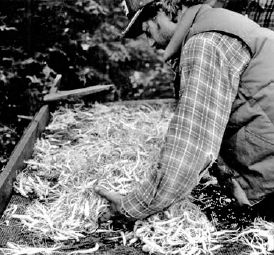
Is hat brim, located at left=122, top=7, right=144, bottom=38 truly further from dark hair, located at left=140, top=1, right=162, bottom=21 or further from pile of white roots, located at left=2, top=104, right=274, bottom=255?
pile of white roots, located at left=2, top=104, right=274, bottom=255

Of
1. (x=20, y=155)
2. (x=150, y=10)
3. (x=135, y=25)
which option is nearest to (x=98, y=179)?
(x=20, y=155)

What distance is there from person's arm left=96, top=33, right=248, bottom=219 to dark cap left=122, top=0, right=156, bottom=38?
0.41m

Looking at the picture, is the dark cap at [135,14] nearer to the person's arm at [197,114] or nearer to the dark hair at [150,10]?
the dark hair at [150,10]

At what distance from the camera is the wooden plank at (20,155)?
2.47m

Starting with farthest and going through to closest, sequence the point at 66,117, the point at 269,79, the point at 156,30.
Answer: the point at 66,117 < the point at 156,30 < the point at 269,79

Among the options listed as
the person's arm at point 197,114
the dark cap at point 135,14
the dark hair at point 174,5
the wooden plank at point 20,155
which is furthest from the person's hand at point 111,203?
the dark hair at point 174,5

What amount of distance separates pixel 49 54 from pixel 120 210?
10.6 ft

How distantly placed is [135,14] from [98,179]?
1056 millimetres

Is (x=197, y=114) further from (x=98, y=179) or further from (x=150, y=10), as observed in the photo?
(x=98, y=179)

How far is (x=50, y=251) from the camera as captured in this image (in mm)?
2105

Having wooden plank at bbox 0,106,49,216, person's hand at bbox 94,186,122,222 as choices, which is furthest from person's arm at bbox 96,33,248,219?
wooden plank at bbox 0,106,49,216

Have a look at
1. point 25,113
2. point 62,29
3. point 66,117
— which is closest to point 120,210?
point 66,117

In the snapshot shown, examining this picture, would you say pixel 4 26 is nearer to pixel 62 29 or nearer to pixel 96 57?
pixel 62 29

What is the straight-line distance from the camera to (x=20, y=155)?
9.27ft
